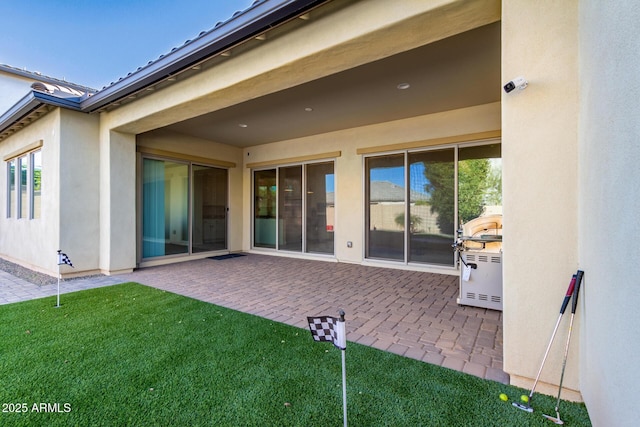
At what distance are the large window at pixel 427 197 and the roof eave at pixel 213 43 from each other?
13.0ft

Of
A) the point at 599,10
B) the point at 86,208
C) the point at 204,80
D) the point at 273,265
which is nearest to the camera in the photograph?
the point at 599,10

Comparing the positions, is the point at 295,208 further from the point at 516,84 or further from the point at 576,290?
the point at 576,290

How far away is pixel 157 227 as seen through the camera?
6551mm

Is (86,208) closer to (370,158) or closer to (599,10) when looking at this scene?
(370,158)

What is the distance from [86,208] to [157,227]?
4.67 ft

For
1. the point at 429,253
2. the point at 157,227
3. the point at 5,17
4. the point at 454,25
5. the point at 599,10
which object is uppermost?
the point at 5,17

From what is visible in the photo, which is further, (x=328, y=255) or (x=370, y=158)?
(x=328, y=255)

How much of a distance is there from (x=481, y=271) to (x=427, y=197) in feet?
7.82

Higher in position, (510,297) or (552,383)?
(510,297)

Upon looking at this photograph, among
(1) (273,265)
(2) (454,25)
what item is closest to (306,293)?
(1) (273,265)

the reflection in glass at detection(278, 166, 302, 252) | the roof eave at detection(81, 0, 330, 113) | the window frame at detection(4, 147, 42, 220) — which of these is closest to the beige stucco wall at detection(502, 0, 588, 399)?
the roof eave at detection(81, 0, 330, 113)

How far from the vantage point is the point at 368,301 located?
3.86 metres

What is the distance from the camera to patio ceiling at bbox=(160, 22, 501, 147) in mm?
3406

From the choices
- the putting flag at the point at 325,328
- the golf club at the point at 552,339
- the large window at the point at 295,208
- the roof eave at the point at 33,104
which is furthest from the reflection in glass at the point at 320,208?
the putting flag at the point at 325,328
